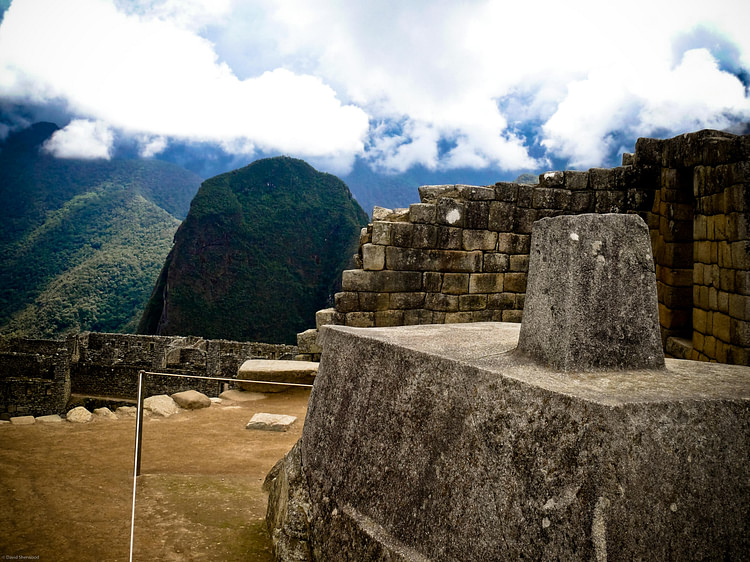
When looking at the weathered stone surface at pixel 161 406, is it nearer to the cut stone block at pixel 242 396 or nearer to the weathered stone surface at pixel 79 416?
the weathered stone surface at pixel 79 416

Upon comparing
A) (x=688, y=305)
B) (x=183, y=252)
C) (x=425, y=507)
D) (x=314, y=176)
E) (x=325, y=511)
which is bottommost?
(x=325, y=511)

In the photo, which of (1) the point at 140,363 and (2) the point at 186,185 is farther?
(2) the point at 186,185

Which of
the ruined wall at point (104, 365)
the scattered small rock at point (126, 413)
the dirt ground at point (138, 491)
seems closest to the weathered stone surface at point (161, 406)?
the scattered small rock at point (126, 413)

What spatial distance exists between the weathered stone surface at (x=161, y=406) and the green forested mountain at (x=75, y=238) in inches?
1801

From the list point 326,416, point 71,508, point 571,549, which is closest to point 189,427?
point 71,508

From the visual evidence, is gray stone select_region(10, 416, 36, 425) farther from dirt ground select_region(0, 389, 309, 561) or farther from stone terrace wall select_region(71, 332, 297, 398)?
stone terrace wall select_region(71, 332, 297, 398)

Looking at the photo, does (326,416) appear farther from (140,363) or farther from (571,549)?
(140,363)

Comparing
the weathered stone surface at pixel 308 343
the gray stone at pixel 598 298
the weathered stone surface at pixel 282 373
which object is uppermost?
the gray stone at pixel 598 298

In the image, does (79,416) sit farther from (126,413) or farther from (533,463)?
(533,463)

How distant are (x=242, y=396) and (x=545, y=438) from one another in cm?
691

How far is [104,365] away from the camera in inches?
986

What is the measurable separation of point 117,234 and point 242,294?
28523mm

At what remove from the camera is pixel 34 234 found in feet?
222

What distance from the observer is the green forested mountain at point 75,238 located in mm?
53375
